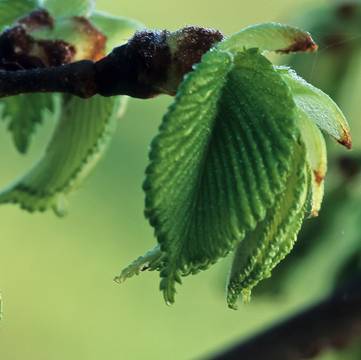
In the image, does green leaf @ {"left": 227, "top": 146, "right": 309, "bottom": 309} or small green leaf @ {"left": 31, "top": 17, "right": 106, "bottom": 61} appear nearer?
green leaf @ {"left": 227, "top": 146, "right": 309, "bottom": 309}

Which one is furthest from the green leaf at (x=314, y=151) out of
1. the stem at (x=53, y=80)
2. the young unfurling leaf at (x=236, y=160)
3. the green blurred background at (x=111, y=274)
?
the green blurred background at (x=111, y=274)

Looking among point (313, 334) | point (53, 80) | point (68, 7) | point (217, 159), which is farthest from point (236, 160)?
point (313, 334)

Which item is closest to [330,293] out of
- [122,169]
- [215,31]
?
[215,31]

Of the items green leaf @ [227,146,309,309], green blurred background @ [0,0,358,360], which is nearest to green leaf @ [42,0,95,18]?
green leaf @ [227,146,309,309]

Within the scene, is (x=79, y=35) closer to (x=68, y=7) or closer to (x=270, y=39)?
(x=68, y=7)

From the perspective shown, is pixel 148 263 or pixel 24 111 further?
pixel 24 111

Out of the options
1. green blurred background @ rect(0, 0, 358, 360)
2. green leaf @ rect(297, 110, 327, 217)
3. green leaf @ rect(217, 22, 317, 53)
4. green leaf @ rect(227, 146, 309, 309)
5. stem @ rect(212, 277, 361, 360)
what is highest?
green leaf @ rect(217, 22, 317, 53)

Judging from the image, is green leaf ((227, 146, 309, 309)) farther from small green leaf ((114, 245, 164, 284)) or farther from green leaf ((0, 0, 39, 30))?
green leaf ((0, 0, 39, 30))
